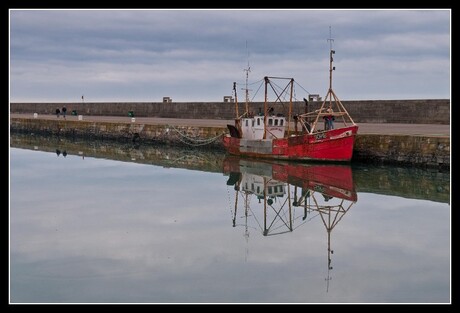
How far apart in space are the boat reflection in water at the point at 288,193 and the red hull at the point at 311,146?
0.32 meters

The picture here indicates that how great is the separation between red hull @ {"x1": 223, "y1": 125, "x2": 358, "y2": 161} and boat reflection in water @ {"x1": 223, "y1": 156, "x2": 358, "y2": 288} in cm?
32

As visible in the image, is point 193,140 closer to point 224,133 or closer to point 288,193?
point 224,133

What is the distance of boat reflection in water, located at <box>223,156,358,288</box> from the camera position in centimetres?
1311

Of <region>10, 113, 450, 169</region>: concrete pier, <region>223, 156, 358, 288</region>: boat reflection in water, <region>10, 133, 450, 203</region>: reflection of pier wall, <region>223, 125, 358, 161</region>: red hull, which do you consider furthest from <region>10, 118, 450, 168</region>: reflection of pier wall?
<region>223, 156, 358, 288</region>: boat reflection in water

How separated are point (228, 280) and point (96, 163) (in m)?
17.3

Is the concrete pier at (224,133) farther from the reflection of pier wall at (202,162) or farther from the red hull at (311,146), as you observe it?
the red hull at (311,146)

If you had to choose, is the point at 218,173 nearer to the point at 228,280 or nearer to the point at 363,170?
the point at 363,170

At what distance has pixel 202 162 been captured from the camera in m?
24.4

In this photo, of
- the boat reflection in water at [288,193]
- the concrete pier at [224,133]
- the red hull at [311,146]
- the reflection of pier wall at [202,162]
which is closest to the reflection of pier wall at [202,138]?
the concrete pier at [224,133]

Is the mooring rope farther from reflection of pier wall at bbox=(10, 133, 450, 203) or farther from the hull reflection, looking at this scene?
the hull reflection

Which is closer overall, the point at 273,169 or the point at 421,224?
the point at 421,224

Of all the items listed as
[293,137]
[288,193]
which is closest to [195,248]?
[288,193]
